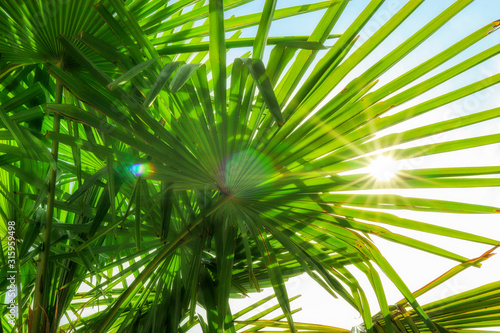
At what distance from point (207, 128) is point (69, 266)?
0.82 meters

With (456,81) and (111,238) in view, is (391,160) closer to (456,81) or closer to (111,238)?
(456,81)

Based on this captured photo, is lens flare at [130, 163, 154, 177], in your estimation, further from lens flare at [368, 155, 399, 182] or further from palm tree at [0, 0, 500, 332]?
lens flare at [368, 155, 399, 182]

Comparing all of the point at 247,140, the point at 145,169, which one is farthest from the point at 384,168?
the point at 145,169

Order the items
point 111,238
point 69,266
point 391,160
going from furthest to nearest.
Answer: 1. point 111,238
2. point 69,266
3. point 391,160

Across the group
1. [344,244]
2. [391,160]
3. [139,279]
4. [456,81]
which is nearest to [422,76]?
[456,81]

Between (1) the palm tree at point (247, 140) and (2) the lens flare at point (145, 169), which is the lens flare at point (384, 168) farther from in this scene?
(2) the lens flare at point (145, 169)

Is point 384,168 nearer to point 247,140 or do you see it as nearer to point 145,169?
point 247,140

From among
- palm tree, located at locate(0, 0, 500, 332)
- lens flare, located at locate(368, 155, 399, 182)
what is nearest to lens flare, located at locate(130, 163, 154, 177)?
palm tree, located at locate(0, 0, 500, 332)

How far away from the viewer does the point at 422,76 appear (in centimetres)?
87

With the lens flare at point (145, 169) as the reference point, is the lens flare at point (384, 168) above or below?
below

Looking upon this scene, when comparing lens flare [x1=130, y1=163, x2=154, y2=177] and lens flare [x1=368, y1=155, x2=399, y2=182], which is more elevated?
lens flare [x1=130, y1=163, x2=154, y2=177]

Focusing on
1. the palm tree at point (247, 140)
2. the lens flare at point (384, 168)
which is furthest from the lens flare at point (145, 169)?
the lens flare at point (384, 168)

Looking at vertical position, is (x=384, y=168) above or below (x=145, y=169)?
below

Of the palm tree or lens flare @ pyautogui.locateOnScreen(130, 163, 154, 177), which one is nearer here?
the palm tree
